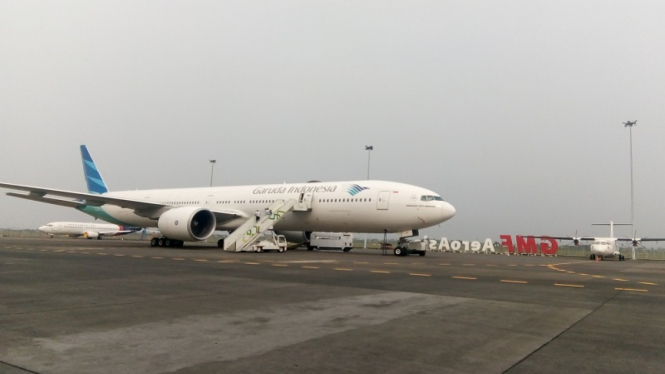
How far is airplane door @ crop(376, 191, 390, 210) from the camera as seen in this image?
23.9m

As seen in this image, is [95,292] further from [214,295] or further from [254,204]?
[254,204]

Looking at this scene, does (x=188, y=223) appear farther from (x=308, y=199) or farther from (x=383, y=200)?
(x=383, y=200)

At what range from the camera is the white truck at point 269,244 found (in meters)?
24.4

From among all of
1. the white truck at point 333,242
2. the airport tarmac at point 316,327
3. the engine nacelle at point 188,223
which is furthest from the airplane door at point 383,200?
the airport tarmac at point 316,327

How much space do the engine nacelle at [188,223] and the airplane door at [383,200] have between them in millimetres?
9805

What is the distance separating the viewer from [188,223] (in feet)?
82.5

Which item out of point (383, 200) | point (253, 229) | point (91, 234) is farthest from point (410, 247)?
point (91, 234)

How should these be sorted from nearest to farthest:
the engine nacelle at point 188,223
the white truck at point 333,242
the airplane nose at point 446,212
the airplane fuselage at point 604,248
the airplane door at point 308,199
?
the airplane nose at point 446,212, the engine nacelle at point 188,223, the airplane door at point 308,199, the airplane fuselage at point 604,248, the white truck at point 333,242

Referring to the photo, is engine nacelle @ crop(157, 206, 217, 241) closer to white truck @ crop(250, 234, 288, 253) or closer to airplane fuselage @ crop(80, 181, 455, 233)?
airplane fuselage @ crop(80, 181, 455, 233)

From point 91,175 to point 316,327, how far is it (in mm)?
38753

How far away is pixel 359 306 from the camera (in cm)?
720

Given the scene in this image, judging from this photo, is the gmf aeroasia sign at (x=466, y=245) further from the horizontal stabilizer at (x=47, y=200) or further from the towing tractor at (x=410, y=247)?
the horizontal stabilizer at (x=47, y=200)

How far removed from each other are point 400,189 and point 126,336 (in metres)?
20.0

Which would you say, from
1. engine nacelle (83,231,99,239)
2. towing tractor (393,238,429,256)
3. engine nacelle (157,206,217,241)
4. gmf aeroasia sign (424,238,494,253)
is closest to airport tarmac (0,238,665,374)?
towing tractor (393,238,429,256)
